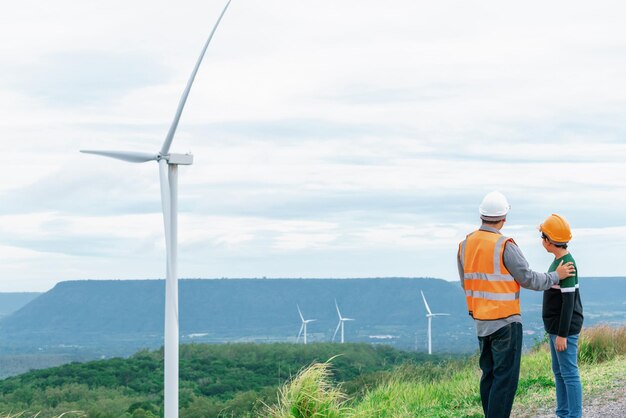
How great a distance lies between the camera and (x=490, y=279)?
9305 mm

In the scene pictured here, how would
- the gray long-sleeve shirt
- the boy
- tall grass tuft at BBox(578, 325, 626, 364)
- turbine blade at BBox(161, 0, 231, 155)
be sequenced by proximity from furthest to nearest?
1. tall grass tuft at BBox(578, 325, 626, 364)
2. turbine blade at BBox(161, 0, 231, 155)
3. the boy
4. the gray long-sleeve shirt

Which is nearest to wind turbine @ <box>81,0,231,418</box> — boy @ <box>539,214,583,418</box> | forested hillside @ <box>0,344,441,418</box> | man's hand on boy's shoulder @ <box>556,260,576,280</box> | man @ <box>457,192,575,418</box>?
man @ <box>457,192,575,418</box>

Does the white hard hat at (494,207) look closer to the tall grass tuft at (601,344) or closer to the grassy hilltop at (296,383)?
the grassy hilltop at (296,383)

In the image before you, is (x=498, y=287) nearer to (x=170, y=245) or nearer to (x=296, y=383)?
(x=296, y=383)

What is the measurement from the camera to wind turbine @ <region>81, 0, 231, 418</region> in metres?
12.9

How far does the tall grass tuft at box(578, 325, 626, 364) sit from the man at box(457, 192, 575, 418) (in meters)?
7.98

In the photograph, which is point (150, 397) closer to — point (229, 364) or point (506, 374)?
point (229, 364)

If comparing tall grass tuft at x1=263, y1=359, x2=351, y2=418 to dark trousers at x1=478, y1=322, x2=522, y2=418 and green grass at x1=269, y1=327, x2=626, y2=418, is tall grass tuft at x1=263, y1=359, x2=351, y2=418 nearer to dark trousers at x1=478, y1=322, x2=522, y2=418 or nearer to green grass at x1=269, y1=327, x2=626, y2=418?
green grass at x1=269, y1=327, x2=626, y2=418

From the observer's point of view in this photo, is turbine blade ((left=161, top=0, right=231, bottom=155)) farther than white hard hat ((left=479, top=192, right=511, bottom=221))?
Yes

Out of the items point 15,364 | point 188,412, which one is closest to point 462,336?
point 15,364

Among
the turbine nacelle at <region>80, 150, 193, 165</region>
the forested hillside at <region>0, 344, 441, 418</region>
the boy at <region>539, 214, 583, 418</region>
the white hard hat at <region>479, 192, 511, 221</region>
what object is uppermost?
the turbine nacelle at <region>80, 150, 193, 165</region>

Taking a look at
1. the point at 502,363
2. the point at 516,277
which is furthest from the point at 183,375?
the point at 516,277

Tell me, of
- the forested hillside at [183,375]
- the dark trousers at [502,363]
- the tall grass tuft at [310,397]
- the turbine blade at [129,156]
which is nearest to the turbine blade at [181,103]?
the turbine blade at [129,156]

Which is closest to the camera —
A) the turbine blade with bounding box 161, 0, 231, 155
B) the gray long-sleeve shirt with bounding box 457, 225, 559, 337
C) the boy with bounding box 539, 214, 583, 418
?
the gray long-sleeve shirt with bounding box 457, 225, 559, 337
